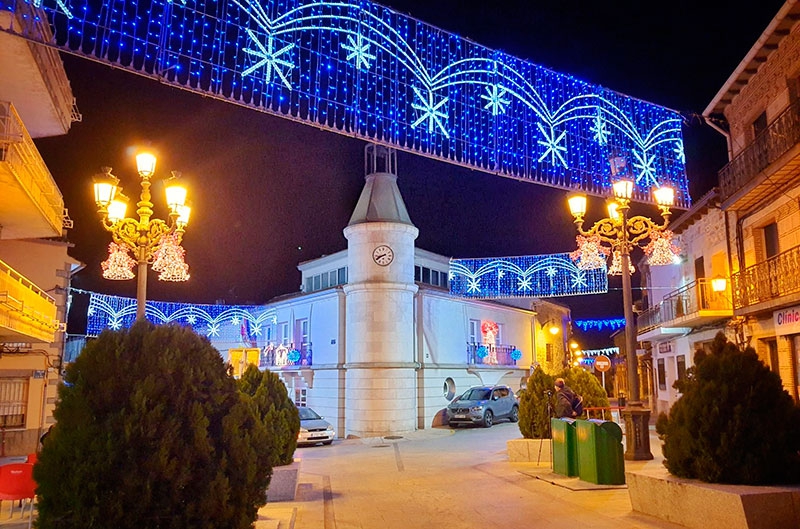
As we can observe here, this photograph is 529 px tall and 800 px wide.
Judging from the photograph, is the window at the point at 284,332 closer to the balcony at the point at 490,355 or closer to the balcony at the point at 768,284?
the balcony at the point at 490,355

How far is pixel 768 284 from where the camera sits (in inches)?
581

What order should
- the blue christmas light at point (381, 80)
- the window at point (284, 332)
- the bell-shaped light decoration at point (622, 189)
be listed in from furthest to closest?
1. the window at point (284, 332)
2. the bell-shaped light decoration at point (622, 189)
3. the blue christmas light at point (381, 80)

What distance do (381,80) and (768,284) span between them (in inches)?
437

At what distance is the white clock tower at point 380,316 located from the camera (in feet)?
81.0

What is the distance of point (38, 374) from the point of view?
1998cm

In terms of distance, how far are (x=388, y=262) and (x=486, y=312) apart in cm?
913

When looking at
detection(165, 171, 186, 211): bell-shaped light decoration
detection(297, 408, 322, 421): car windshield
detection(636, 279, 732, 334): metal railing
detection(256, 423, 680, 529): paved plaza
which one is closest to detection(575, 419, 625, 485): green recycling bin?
detection(256, 423, 680, 529): paved plaza

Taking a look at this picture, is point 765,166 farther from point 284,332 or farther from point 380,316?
point 284,332

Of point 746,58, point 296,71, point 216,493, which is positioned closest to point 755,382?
point 216,493

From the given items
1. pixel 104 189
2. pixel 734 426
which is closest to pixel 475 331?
pixel 104 189

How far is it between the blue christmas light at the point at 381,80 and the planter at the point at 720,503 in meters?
5.28

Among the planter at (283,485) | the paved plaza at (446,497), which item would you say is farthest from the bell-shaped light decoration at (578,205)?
the planter at (283,485)

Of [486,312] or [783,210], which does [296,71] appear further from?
[486,312]

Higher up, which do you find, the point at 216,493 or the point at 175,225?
the point at 175,225
